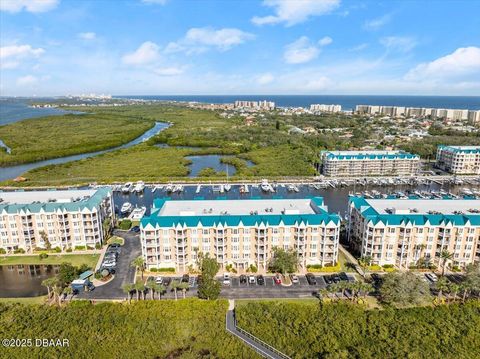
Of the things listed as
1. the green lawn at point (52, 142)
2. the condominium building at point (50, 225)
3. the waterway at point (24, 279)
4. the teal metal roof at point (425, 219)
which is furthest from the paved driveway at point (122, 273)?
the green lawn at point (52, 142)

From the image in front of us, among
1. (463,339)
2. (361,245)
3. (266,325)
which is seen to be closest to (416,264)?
(361,245)

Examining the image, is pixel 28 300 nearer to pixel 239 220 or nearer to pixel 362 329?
pixel 239 220

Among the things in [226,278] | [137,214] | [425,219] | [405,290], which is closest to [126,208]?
[137,214]

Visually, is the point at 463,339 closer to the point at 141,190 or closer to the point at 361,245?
the point at 361,245

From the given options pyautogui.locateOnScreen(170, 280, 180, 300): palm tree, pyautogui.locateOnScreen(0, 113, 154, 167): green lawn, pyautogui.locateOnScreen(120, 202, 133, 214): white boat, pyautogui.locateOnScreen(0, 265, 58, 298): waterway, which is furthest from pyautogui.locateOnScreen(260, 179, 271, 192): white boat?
pyautogui.locateOnScreen(0, 113, 154, 167): green lawn

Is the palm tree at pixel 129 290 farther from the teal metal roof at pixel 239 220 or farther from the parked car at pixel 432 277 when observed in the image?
the parked car at pixel 432 277

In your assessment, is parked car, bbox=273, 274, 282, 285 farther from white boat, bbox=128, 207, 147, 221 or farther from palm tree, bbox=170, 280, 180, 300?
white boat, bbox=128, 207, 147, 221
